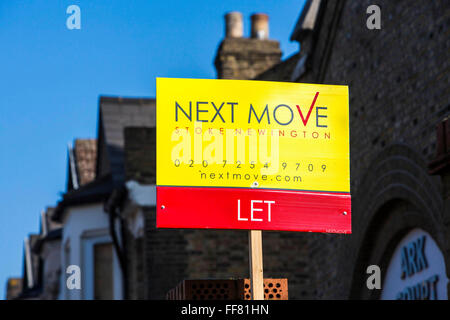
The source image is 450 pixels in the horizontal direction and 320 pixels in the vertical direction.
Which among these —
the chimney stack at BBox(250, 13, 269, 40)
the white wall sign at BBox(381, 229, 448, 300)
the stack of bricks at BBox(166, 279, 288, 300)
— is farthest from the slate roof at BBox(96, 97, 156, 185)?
the stack of bricks at BBox(166, 279, 288, 300)

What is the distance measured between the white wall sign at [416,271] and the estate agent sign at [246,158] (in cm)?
424

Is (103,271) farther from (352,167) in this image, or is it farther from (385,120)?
(385,120)

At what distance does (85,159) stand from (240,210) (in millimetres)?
21804

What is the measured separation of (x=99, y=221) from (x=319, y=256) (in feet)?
25.8

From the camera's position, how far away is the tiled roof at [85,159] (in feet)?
92.8

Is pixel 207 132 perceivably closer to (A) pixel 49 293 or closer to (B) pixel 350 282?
(B) pixel 350 282

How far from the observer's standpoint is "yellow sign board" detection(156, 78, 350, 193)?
24.7 feet

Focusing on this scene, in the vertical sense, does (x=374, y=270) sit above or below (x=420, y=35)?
below

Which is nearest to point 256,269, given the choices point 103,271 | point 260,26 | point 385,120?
point 385,120

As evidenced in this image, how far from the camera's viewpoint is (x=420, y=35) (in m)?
12.2

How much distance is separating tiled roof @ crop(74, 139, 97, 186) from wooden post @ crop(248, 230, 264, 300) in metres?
21.0

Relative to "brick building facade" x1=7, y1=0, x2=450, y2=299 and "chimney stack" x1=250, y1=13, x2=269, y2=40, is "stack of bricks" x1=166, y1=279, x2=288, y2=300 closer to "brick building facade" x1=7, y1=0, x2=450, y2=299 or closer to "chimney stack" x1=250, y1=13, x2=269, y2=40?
"brick building facade" x1=7, y1=0, x2=450, y2=299
